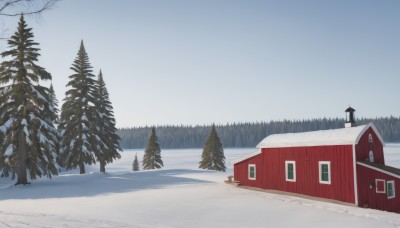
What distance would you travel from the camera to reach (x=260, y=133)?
7411 inches

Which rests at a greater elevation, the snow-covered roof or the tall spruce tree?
the snow-covered roof

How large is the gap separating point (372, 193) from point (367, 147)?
2916mm

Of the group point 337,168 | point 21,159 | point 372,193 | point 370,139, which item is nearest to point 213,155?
point 21,159

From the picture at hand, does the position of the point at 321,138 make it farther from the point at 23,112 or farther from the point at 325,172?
the point at 23,112

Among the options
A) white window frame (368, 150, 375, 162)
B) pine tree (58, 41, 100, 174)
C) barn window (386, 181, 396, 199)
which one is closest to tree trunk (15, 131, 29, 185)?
pine tree (58, 41, 100, 174)

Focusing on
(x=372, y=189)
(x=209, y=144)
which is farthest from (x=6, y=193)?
(x=209, y=144)

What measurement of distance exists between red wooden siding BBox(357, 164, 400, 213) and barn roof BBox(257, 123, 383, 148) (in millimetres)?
1812

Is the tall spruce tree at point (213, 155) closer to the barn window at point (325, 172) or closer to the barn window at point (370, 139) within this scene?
the barn window at point (325, 172)

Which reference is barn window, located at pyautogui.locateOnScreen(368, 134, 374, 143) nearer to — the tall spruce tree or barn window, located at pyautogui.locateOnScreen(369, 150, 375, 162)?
barn window, located at pyautogui.locateOnScreen(369, 150, 375, 162)

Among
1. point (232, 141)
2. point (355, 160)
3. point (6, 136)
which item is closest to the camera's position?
point (355, 160)

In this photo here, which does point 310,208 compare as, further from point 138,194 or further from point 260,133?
point 260,133

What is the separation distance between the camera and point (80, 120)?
3903 centimetres

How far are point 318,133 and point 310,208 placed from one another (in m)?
6.55

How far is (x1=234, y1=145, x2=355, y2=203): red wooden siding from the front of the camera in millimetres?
22250
